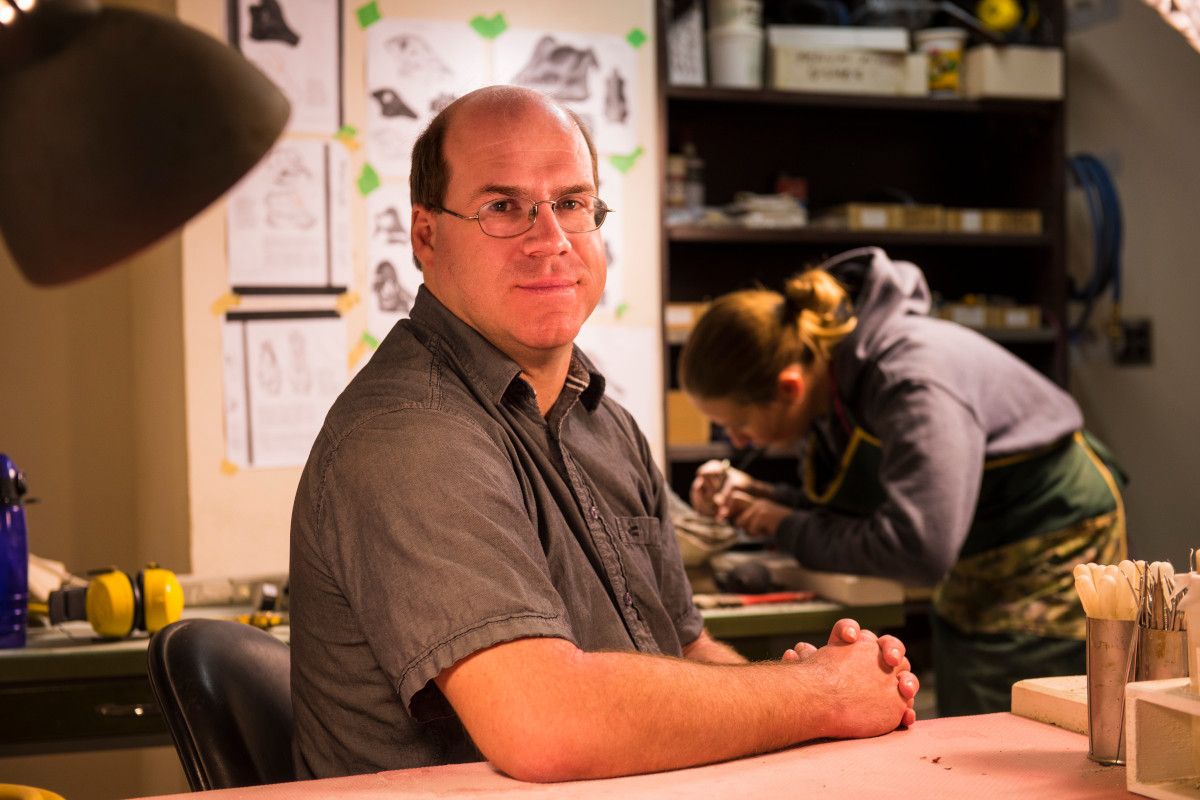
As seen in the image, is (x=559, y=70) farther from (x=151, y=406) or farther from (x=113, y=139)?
(x=113, y=139)

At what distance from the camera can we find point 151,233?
0.60m

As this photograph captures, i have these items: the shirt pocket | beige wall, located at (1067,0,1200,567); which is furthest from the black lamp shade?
beige wall, located at (1067,0,1200,567)

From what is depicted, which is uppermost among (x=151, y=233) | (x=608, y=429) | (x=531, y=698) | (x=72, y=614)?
(x=151, y=233)

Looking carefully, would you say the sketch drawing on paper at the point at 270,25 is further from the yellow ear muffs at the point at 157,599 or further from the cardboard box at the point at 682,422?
the yellow ear muffs at the point at 157,599

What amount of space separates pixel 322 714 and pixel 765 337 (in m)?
1.47

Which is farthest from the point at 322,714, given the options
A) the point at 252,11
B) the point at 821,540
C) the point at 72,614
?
the point at 252,11

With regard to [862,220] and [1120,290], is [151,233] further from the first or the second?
[1120,290]

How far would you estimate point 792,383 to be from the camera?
260 centimetres

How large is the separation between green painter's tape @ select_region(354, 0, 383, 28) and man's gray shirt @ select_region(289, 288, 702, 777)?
1.97 m

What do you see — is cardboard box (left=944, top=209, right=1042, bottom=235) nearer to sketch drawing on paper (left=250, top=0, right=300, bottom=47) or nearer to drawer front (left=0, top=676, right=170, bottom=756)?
sketch drawing on paper (left=250, top=0, right=300, bottom=47)

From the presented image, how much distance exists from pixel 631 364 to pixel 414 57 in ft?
3.45

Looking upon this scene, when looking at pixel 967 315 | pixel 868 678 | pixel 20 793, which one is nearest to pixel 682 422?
pixel 967 315

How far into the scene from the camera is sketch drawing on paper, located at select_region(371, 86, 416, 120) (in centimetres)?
326

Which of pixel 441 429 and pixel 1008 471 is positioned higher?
pixel 441 429
